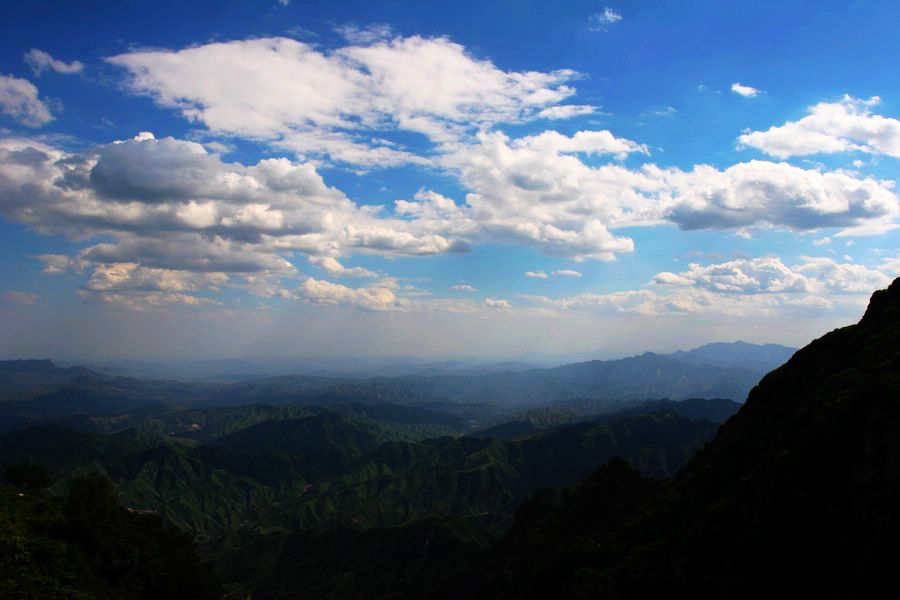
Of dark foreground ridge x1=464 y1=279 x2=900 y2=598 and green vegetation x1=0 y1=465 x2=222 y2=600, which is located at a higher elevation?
dark foreground ridge x1=464 y1=279 x2=900 y2=598

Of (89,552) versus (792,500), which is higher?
(792,500)

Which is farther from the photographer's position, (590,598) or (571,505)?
(571,505)

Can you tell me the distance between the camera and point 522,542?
143 metres

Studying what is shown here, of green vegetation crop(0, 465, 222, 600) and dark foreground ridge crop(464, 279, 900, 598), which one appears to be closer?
dark foreground ridge crop(464, 279, 900, 598)

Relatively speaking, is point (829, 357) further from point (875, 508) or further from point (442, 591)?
point (442, 591)

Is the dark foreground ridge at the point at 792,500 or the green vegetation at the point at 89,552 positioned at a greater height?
the dark foreground ridge at the point at 792,500

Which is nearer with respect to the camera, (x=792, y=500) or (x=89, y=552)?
(x=792, y=500)

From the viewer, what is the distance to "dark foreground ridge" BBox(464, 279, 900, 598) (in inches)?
1640

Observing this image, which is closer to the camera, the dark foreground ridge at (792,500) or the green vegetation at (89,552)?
the dark foreground ridge at (792,500)

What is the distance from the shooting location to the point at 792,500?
48594 millimetres

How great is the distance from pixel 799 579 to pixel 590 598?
2582 centimetres

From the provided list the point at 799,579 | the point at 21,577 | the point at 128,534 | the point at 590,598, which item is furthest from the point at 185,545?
the point at 799,579

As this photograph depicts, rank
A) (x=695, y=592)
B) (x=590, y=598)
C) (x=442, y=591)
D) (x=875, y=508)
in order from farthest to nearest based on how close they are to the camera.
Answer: (x=442, y=591) < (x=590, y=598) < (x=695, y=592) < (x=875, y=508)

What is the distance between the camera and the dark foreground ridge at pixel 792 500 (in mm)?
41656
